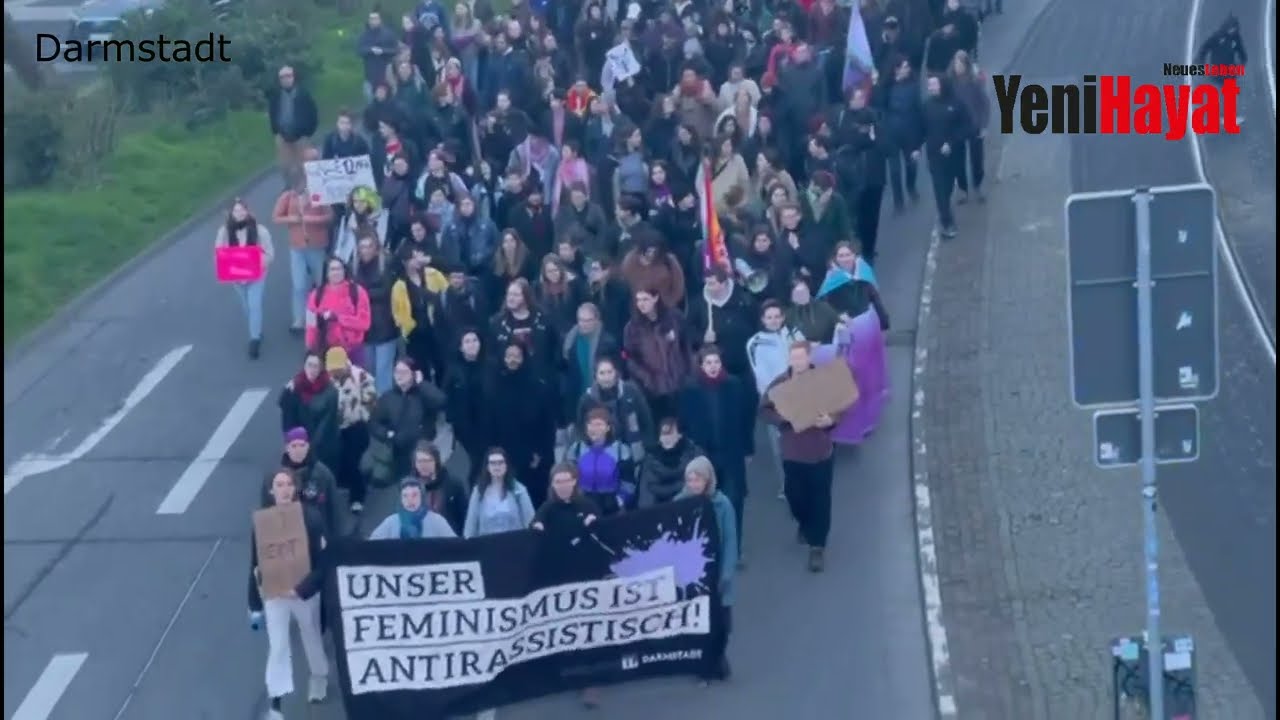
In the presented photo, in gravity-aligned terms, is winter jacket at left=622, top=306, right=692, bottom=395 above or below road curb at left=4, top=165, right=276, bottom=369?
below

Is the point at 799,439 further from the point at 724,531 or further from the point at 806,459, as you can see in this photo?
the point at 724,531

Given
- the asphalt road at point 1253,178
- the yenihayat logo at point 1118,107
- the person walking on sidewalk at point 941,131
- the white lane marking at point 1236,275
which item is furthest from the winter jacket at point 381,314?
the yenihayat logo at point 1118,107

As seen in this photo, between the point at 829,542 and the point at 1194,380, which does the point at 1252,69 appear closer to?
the point at 829,542

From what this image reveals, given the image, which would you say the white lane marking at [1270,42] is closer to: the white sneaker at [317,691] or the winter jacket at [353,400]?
the winter jacket at [353,400]

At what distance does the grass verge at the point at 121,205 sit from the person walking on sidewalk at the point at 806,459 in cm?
948

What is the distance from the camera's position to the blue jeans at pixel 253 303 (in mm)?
19469

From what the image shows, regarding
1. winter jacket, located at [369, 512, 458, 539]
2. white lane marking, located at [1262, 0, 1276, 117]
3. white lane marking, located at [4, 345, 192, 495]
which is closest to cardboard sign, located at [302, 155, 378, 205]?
white lane marking, located at [4, 345, 192, 495]

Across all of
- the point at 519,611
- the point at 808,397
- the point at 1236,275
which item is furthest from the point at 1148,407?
the point at 1236,275

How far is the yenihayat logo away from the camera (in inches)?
1037

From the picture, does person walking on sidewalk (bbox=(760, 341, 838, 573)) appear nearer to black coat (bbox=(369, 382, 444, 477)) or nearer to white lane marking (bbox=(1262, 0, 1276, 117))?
black coat (bbox=(369, 382, 444, 477))

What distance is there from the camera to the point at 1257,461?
1634 centimetres

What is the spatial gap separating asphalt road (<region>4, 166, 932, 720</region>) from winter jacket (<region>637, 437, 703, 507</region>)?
1.07 m

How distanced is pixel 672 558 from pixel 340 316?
14.7ft

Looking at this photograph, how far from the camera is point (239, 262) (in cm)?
1914
